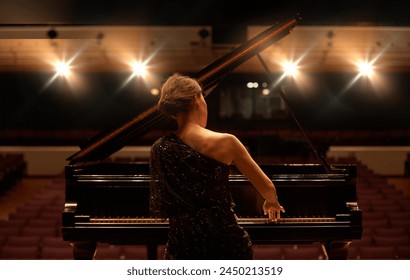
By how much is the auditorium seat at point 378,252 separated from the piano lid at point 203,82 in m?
2.20

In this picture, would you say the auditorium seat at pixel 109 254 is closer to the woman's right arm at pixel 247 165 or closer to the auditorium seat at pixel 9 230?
the auditorium seat at pixel 9 230

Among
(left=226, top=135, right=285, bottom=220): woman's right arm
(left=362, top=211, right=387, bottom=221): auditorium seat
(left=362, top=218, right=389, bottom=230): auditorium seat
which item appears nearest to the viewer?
(left=226, top=135, right=285, bottom=220): woman's right arm

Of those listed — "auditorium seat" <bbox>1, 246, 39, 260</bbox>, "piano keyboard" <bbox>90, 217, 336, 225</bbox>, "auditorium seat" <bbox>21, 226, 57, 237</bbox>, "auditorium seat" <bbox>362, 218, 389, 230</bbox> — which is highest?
"auditorium seat" <bbox>362, 218, 389, 230</bbox>

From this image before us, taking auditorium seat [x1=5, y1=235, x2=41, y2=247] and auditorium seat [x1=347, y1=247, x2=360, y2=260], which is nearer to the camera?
auditorium seat [x1=347, y1=247, x2=360, y2=260]

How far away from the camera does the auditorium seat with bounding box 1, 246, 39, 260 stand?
428cm

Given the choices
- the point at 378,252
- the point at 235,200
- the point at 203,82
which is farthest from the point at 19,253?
the point at 378,252

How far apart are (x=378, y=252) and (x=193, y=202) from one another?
2952 millimetres

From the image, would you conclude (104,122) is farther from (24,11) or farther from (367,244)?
(367,244)

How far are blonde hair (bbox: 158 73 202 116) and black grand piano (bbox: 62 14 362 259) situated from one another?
99cm

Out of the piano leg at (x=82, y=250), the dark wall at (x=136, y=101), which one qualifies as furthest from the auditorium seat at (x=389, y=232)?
the dark wall at (x=136, y=101)

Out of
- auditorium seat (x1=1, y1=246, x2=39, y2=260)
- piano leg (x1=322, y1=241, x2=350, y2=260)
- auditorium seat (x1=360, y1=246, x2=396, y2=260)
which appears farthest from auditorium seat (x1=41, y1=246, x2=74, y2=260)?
auditorium seat (x1=360, y1=246, x2=396, y2=260)

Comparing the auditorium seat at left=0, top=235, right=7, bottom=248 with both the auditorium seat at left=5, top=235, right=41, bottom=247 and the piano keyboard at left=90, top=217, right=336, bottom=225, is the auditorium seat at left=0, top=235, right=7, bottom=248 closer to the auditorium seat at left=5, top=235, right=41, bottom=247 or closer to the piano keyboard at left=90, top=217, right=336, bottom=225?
the auditorium seat at left=5, top=235, right=41, bottom=247

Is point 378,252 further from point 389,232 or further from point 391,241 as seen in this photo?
point 389,232
